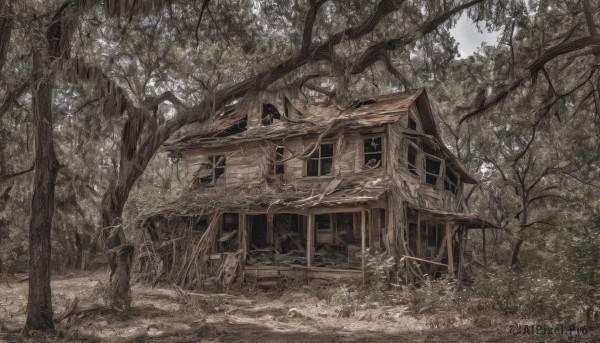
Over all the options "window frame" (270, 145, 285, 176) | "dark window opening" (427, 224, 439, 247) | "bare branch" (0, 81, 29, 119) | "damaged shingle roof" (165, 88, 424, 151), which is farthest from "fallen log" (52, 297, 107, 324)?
"dark window opening" (427, 224, 439, 247)

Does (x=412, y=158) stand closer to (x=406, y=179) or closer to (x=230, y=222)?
(x=406, y=179)

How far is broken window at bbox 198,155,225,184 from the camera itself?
21906 mm

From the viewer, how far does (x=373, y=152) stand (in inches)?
749

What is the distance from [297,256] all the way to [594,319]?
501 inches

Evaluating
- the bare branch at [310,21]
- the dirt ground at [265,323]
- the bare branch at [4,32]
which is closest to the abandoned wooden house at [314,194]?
the dirt ground at [265,323]

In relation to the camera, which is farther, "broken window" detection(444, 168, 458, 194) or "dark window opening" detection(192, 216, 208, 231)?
"broken window" detection(444, 168, 458, 194)

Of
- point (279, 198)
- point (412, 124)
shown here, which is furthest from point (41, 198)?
point (412, 124)

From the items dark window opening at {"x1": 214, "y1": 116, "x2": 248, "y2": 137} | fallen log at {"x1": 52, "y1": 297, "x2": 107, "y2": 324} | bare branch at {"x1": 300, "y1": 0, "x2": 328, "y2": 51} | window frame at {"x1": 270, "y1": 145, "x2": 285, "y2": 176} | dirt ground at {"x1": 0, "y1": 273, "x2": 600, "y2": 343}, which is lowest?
dirt ground at {"x1": 0, "y1": 273, "x2": 600, "y2": 343}

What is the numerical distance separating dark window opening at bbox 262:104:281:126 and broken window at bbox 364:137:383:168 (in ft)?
14.3

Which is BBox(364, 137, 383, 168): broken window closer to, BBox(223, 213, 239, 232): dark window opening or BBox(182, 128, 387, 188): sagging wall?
BBox(182, 128, 387, 188): sagging wall

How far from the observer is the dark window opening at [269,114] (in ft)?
72.0

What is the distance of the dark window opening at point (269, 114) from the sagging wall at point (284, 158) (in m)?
1.48

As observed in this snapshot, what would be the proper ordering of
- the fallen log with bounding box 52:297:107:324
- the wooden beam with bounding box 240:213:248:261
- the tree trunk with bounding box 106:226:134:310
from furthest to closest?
the wooden beam with bounding box 240:213:248:261 < the tree trunk with bounding box 106:226:134:310 < the fallen log with bounding box 52:297:107:324

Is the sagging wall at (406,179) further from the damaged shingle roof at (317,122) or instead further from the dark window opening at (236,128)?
the dark window opening at (236,128)
